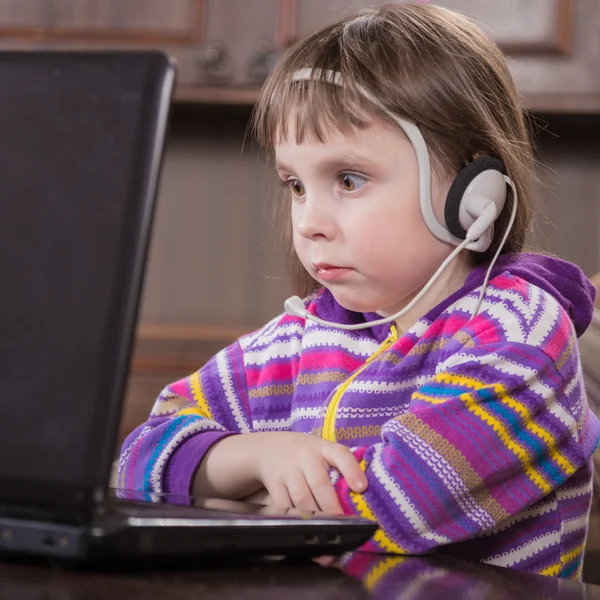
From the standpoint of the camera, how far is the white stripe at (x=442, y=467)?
2.45ft

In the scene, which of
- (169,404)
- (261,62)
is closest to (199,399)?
(169,404)

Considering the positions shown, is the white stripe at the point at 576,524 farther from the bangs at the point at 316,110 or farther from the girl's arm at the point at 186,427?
the bangs at the point at 316,110

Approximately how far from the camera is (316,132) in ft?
2.98

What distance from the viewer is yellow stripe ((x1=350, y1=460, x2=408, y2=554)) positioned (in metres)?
0.73

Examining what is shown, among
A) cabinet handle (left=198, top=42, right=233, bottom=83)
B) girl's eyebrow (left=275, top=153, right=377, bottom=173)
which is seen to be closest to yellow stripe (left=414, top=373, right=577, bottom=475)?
girl's eyebrow (left=275, top=153, right=377, bottom=173)

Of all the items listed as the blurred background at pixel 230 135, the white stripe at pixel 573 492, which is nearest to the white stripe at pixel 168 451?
the white stripe at pixel 573 492

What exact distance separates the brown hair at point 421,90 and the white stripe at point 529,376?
0.21 m

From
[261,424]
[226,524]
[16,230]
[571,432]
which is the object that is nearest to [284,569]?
[226,524]

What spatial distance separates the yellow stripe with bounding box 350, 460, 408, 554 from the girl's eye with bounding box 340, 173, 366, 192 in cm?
27

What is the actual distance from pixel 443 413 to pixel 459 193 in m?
0.24

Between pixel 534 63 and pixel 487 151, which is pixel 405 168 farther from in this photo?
pixel 534 63

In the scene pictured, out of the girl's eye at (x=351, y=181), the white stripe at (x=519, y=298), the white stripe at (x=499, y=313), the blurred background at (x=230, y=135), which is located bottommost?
the blurred background at (x=230, y=135)

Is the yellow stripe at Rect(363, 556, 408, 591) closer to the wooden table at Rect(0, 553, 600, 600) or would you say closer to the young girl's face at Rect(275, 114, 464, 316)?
the wooden table at Rect(0, 553, 600, 600)

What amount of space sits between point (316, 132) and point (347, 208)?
73 millimetres
